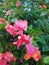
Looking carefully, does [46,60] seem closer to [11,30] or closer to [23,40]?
[23,40]

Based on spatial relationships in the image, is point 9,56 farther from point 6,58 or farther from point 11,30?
point 11,30

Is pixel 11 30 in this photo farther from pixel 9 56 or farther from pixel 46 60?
pixel 46 60

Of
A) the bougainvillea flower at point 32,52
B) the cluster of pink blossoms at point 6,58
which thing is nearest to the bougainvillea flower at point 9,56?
the cluster of pink blossoms at point 6,58

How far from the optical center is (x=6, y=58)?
4.75 feet

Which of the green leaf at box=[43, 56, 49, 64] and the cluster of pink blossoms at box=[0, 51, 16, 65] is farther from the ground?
the green leaf at box=[43, 56, 49, 64]

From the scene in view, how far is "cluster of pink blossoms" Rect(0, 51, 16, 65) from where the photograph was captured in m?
1.44

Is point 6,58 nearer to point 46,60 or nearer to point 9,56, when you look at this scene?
point 9,56

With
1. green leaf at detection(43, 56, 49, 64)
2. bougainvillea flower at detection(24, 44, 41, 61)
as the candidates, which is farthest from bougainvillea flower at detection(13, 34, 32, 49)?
green leaf at detection(43, 56, 49, 64)

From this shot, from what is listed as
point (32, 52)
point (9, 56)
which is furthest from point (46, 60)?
point (9, 56)

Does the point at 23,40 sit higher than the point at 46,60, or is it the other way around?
the point at 23,40

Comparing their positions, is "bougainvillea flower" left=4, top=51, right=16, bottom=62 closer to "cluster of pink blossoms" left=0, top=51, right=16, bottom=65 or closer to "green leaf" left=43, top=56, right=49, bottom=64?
"cluster of pink blossoms" left=0, top=51, right=16, bottom=65

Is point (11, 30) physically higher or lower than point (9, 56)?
higher

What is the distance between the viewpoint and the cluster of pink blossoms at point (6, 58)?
144 centimetres

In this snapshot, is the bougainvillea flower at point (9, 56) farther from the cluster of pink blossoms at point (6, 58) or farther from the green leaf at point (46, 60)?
the green leaf at point (46, 60)
